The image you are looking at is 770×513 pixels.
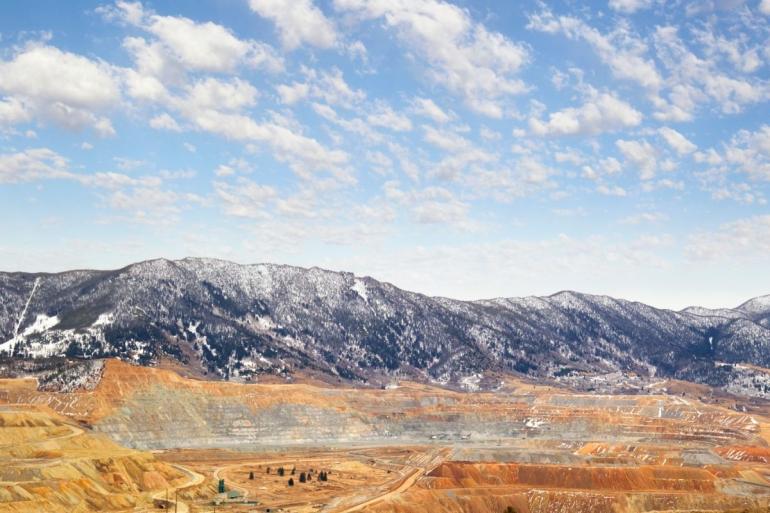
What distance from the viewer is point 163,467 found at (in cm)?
13562

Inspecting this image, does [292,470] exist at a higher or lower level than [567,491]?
lower

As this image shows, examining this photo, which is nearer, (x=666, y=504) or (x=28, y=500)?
(x=28, y=500)

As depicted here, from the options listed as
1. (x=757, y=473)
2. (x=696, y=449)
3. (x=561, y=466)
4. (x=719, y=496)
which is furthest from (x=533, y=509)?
(x=696, y=449)

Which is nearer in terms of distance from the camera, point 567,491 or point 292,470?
point 567,491

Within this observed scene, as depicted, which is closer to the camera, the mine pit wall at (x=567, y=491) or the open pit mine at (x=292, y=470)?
the open pit mine at (x=292, y=470)

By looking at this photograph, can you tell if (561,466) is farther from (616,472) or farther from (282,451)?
(282,451)

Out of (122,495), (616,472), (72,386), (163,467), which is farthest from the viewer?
(72,386)

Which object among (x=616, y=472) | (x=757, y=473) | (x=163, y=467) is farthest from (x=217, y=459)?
(x=757, y=473)

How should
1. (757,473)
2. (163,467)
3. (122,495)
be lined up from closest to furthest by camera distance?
1. (122,495)
2. (163,467)
3. (757,473)

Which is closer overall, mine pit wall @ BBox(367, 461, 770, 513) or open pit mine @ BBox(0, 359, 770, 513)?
open pit mine @ BBox(0, 359, 770, 513)

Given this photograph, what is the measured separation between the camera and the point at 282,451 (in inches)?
7515

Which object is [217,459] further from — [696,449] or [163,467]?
[696,449]

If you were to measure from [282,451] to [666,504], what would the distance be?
90.1 metres

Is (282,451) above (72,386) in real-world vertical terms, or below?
below
